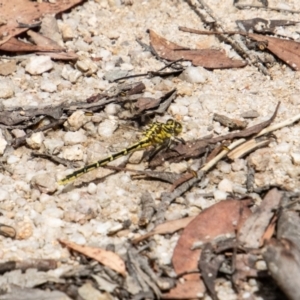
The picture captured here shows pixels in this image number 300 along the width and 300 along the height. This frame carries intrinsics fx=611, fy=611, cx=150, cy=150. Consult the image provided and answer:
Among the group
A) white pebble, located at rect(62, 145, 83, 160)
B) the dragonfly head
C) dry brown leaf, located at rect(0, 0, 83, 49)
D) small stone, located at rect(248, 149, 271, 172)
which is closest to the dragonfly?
the dragonfly head

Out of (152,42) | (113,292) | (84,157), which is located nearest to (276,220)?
(113,292)

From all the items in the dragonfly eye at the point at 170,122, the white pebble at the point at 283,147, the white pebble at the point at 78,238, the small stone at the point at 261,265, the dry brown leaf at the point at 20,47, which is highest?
the dry brown leaf at the point at 20,47

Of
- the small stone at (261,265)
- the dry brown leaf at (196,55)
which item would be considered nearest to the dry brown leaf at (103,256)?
the small stone at (261,265)

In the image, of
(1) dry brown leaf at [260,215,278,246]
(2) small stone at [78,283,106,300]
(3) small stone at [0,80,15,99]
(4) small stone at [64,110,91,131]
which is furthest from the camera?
(3) small stone at [0,80,15,99]

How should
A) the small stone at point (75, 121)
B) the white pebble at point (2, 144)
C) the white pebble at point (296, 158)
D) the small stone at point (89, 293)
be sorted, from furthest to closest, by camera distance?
the small stone at point (75, 121) → the white pebble at point (2, 144) → the white pebble at point (296, 158) → the small stone at point (89, 293)

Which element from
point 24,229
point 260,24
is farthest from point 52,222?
point 260,24

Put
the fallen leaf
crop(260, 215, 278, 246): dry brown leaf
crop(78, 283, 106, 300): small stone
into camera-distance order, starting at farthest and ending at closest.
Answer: the fallen leaf → crop(260, 215, 278, 246): dry brown leaf → crop(78, 283, 106, 300): small stone

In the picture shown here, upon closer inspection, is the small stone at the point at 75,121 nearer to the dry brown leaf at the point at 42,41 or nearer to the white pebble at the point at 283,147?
the dry brown leaf at the point at 42,41

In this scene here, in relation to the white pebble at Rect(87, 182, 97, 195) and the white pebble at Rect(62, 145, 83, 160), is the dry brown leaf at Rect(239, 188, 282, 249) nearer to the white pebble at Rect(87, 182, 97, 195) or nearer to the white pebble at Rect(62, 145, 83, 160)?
the white pebble at Rect(87, 182, 97, 195)
